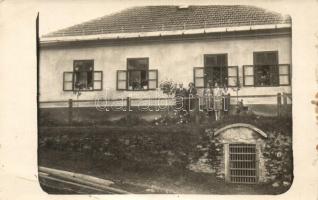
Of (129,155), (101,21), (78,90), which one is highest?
(101,21)

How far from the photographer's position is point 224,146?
2512mm

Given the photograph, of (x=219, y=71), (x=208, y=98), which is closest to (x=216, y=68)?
(x=219, y=71)

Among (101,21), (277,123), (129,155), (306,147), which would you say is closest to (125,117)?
(129,155)

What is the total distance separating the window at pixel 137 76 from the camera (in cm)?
256

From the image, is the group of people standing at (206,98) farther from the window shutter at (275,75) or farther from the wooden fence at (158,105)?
the window shutter at (275,75)

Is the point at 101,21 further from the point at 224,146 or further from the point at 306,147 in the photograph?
the point at 306,147

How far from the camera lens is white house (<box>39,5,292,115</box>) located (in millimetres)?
2486

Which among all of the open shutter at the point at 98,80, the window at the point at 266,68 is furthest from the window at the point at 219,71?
the open shutter at the point at 98,80

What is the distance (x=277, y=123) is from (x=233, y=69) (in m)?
0.41

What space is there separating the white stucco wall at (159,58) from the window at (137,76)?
0.03 m

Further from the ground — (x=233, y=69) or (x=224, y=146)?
(x=233, y=69)

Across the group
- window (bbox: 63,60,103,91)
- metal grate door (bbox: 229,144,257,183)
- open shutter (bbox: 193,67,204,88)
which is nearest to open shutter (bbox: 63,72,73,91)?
window (bbox: 63,60,103,91)

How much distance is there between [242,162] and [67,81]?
3.85 feet

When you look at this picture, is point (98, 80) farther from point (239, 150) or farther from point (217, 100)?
point (239, 150)
